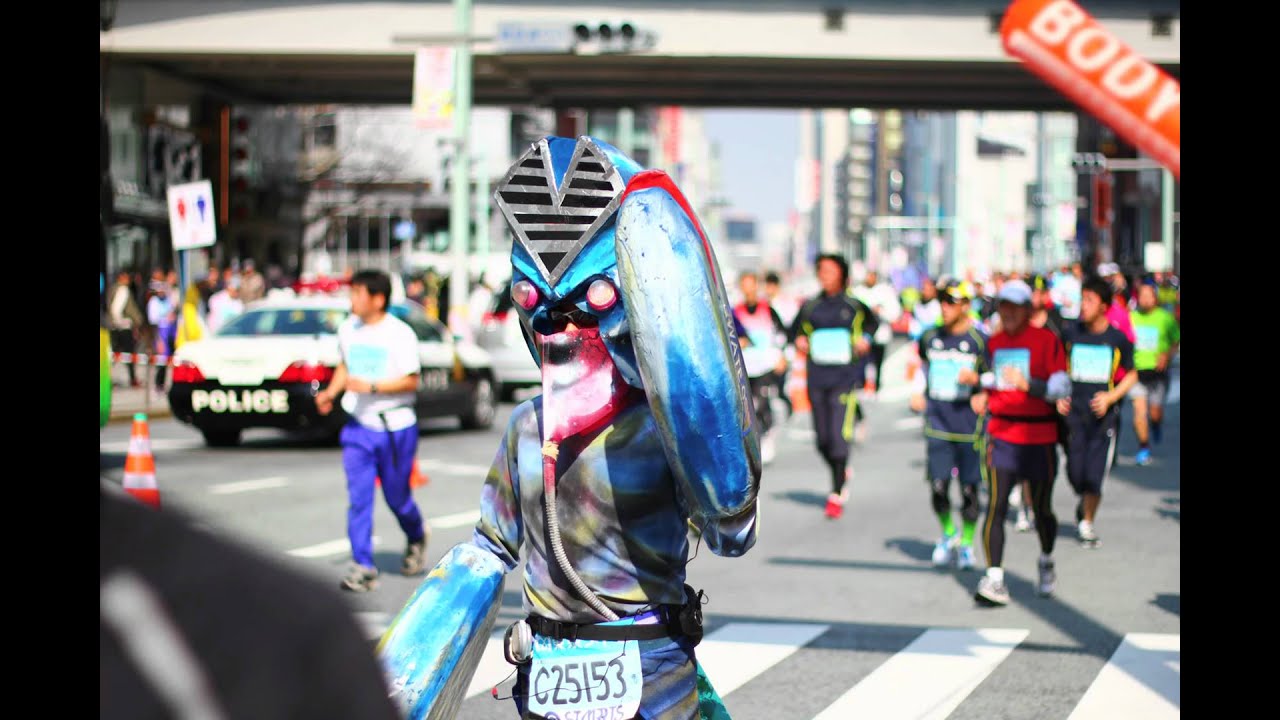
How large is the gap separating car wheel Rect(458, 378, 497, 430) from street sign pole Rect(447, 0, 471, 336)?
4.14 metres

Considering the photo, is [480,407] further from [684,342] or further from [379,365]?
[684,342]

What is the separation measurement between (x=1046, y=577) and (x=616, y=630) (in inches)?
235

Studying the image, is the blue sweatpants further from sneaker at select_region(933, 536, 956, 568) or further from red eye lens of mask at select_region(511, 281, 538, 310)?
red eye lens of mask at select_region(511, 281, 538, 310)

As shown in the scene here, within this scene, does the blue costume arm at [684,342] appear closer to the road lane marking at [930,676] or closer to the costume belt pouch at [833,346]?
the road lane marking at [930,676]

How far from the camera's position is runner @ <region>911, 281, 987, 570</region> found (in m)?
10.2

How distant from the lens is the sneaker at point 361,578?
28.9ft

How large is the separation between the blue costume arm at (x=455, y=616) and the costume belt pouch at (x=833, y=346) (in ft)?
28.4

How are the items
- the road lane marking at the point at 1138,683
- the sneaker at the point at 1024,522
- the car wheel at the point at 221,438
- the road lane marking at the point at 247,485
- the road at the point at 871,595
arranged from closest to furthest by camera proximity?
the road lane marking at the point at 1138,683 → the road at the point at 871,595 → the sneaker at the point at 1024,522 → the road lane marking at the point at 247,485 → the car wheel at the point at 221,438

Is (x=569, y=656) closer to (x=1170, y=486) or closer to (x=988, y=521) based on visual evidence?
(x=988, y=521)

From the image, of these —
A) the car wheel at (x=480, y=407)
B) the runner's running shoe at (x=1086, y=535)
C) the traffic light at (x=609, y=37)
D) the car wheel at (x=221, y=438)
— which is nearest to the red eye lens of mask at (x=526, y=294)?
the runner's running shoe at (x=1086, y=535)

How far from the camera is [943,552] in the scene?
33.6 ft

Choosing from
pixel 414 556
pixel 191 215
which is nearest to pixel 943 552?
pixel 414 556

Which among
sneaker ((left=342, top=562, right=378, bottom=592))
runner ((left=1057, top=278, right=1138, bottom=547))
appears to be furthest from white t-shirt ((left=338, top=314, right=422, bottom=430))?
runner ((left=1057, top=278, right=1138, bottom=547))
